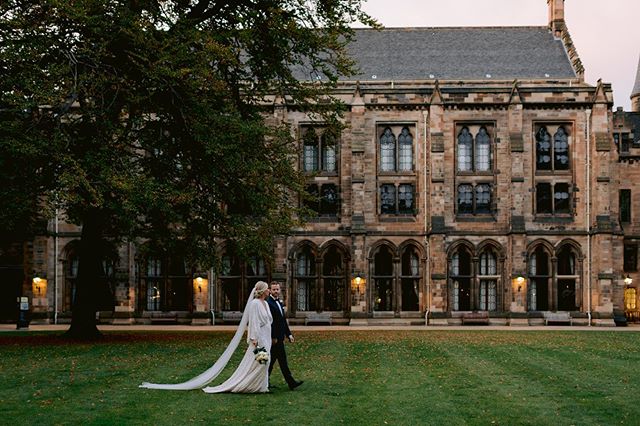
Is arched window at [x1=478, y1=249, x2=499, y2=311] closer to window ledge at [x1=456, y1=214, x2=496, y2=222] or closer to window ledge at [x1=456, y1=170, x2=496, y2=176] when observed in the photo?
window ledge at [x1=456, y1=214, x2=496, y2=222]

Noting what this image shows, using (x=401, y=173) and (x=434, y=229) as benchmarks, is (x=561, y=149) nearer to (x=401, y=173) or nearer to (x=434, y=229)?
(x=434, y=229)

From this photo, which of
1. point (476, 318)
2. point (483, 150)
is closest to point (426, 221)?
point (483, 150)

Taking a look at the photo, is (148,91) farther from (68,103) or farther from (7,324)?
(7,324)

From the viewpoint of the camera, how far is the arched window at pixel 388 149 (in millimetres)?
47562

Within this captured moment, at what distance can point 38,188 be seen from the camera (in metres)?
26.6

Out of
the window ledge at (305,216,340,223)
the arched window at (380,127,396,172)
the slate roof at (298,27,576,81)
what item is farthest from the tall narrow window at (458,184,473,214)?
the slate roof at (298,27,576,81)

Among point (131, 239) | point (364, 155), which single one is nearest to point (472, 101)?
point (364, 155)

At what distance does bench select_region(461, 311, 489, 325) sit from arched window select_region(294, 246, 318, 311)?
7.66 m

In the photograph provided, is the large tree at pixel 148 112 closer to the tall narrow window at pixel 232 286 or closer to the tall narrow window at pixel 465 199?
the tall narrow window at pixel 232 286

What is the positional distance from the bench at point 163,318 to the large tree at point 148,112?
589 inches

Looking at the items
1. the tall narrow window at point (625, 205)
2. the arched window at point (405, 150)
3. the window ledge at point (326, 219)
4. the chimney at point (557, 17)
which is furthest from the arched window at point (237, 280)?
the chimney at point (557, 17)

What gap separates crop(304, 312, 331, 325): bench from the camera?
46.3m

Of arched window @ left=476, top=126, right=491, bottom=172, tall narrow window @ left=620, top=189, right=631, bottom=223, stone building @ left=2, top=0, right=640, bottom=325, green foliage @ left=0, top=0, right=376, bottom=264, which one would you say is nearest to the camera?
green foliage @ left=0, top=0, right=376, bottom=264

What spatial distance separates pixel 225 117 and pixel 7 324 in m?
23.8
